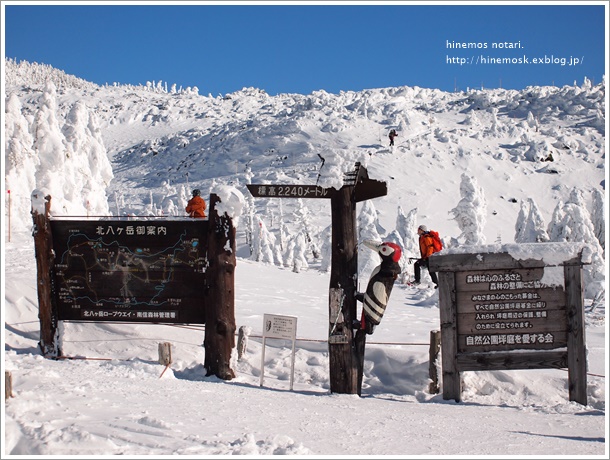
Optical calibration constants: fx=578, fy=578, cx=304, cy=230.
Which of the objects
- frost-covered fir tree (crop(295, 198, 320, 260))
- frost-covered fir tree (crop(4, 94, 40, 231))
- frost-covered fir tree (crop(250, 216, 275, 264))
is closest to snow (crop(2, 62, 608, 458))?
frost-covered fir tree (crop(4, 94, 40, 231))

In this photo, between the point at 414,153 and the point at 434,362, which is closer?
the point at 434,362

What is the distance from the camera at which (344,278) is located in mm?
7652

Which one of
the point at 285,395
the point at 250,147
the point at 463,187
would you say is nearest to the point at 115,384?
the point at 285,395

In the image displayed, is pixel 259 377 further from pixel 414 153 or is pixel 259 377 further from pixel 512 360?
pixel 414 153

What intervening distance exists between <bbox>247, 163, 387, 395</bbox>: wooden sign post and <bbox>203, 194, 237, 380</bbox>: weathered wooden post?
1267 mm

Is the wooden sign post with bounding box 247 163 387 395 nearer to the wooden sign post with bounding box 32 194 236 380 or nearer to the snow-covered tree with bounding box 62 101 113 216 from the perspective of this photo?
the wooden sign post with bounding box 32 194 236 380

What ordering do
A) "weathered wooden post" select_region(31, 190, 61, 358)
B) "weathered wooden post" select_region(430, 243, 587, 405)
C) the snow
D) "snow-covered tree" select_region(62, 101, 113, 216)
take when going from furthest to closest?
"snow-covered tree" select_region(62, 101, 113, 216)
"weathered wooden post" select_region(31, 190, 61, 358)
"weathered wooden post" select_region(430, 243, 587, 405)
the snow

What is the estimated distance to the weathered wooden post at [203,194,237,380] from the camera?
8.08 m

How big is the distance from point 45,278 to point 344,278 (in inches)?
176

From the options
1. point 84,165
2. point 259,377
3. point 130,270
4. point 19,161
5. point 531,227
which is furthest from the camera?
point 531,227

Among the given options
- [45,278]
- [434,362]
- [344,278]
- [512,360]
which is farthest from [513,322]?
[45,278]

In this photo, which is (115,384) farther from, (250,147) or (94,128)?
(250,147)

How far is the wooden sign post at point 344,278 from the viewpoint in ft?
25.0

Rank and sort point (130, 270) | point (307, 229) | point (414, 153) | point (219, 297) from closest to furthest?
point (219, 297) < point (130, 270) < point (307, 229) < point (414, 153)
